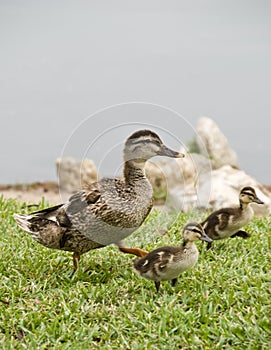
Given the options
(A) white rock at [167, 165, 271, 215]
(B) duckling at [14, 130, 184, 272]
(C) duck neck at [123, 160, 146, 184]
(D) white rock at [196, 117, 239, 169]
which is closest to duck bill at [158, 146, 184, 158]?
(B) duckling at [14, 130, 184, 272]

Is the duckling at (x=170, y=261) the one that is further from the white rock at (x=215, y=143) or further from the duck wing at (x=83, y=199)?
the white rock at (x=215, y=143)

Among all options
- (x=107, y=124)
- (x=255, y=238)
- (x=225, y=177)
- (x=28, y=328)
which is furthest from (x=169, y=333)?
(x=225, y=177)

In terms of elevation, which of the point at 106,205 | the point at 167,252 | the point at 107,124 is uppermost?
the point at 107,124

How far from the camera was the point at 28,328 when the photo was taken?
159 inches

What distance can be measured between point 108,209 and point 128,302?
0.64 m

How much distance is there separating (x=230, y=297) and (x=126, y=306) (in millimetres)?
666

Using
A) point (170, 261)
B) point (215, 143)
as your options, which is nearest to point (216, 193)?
point (215, 143)

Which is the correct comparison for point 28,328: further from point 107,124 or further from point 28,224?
point 107,124

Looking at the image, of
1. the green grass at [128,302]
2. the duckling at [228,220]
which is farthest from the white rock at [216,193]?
the green grass at [128,302]

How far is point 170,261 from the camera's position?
4230mm

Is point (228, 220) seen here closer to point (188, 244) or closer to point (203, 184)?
point (188, 244)

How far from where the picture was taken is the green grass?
384 cm

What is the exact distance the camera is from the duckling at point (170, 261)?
4234 mm

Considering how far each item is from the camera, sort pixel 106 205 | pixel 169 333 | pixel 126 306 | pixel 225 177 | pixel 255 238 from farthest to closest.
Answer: pixel 225 177
pixel 255 238
pixel 106 205
pixel 126 306
pixel 169 333
